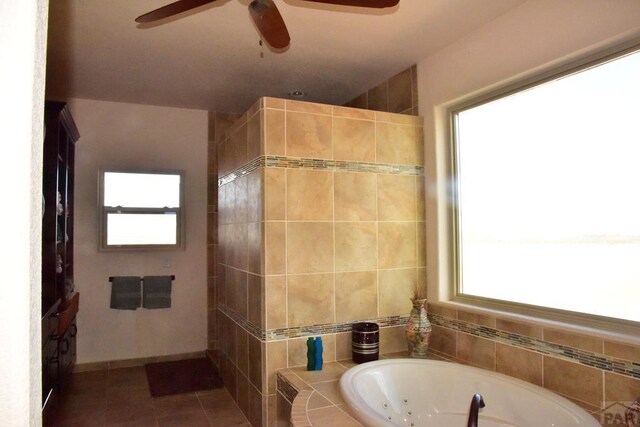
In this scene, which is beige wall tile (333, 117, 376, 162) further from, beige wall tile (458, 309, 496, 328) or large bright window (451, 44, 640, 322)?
beige wall tile (458, 309, 496, 328)

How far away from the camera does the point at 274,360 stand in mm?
2580

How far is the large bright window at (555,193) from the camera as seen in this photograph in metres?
1.93

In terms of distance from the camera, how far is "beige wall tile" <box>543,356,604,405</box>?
192cm

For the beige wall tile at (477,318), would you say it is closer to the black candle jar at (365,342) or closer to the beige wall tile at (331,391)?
the black candle jar at (365,342)

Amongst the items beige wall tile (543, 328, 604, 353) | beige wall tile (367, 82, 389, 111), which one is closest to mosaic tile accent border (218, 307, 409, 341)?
beige wall tile (543, 328, 604, 353)

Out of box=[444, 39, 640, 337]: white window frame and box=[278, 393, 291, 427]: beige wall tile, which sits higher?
box=[444, 39, 640, 337]: white window frame

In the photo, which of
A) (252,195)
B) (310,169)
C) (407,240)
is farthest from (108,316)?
(407,240)

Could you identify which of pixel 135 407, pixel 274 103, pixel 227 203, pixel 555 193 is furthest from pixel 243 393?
pixel 555 193

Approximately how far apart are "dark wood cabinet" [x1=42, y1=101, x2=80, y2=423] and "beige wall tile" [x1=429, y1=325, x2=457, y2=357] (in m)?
2.36

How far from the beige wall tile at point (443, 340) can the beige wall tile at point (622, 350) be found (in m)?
0.93

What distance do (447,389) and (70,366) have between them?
3088 mm

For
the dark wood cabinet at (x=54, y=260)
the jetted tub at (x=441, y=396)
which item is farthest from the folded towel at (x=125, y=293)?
the jetted tub at (x=441, y=396)

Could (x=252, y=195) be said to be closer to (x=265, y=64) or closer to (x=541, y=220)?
(x=265, y=64)

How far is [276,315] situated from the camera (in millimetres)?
2584
